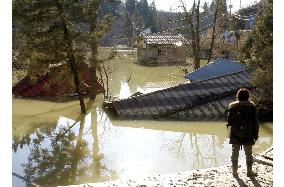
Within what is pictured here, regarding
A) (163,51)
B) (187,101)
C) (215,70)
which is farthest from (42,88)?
(163,51)

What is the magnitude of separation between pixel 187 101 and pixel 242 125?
9.29 m

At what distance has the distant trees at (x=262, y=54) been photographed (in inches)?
476

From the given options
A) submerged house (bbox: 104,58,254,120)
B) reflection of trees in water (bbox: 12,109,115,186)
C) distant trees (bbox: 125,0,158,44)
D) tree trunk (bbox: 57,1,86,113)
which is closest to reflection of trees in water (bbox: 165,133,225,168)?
submerged house (bbox: 104,58,254,120)

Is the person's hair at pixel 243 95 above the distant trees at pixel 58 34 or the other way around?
the other way around

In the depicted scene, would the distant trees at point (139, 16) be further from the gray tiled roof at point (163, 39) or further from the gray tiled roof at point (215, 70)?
the gray tiled roof at point (215, 70)

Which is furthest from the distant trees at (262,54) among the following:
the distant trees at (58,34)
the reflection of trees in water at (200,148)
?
the distant trees at (58,34)

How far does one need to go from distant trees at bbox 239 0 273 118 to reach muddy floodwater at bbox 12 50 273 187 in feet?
3.36

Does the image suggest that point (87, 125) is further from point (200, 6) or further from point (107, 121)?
point (200, 6)

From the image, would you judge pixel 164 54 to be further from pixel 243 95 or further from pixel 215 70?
pixel 243 95

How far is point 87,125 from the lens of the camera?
49.1 ft

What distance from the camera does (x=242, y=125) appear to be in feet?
20.5

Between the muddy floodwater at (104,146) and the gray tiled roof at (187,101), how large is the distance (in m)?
0.63

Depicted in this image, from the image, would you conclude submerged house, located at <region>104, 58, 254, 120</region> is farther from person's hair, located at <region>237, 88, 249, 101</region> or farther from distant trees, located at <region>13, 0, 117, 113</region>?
person's hair, located at <region>237, 88, 249, 101</region>

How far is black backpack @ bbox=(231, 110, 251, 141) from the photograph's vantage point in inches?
244
